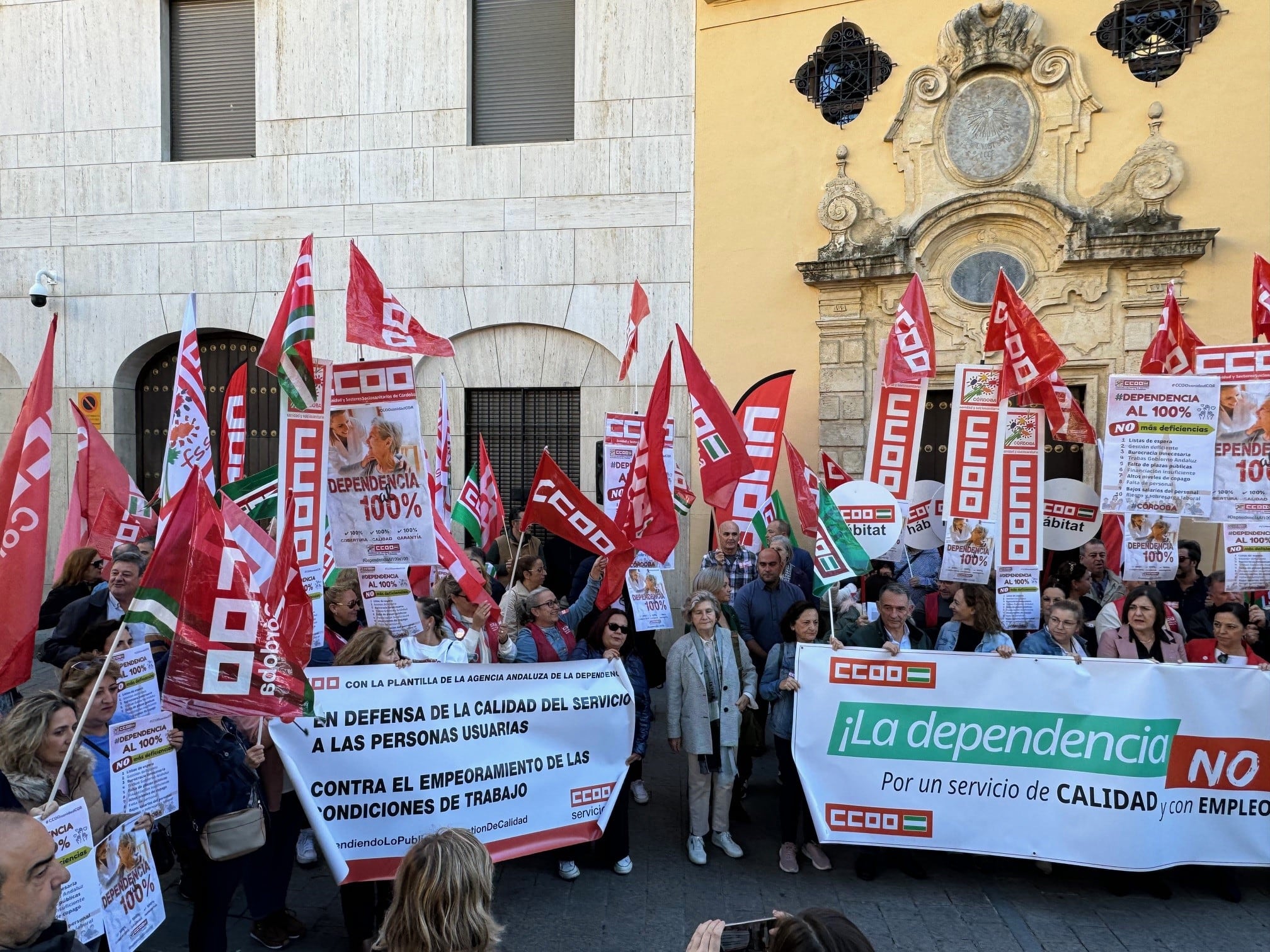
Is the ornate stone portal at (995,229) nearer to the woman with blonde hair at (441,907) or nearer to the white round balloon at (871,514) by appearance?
the white round balloon at (871,514)

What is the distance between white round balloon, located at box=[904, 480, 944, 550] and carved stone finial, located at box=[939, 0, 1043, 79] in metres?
4.87

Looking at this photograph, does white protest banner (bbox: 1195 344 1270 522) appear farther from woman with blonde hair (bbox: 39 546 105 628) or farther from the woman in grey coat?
woman with blonde hair (bbox: 39 546 105 628)

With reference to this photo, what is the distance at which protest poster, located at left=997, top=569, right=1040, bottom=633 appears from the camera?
22.0 feet

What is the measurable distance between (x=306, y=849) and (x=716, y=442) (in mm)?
3869

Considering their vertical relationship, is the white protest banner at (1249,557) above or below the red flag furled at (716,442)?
below

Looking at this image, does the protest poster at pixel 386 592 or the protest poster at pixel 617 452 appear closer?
the protest poster at pixel 386 592

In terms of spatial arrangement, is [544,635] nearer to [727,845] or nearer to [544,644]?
[544,644]

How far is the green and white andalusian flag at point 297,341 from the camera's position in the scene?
17.3ft

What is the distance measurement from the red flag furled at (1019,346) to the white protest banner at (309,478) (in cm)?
482

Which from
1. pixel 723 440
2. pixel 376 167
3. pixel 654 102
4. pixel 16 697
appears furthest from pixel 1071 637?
pixel 376 167

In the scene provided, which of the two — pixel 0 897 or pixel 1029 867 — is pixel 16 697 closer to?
pixel 0 897

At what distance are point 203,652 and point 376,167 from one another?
31.6 feet

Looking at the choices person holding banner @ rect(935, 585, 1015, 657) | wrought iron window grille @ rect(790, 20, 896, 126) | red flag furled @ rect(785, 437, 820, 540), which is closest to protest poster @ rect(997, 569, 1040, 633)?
person holding banner @ rect(935, 585, 1015, 657)

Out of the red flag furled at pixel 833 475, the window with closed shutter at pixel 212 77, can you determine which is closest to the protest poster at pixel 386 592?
the red flag furled at pixel 833 475
